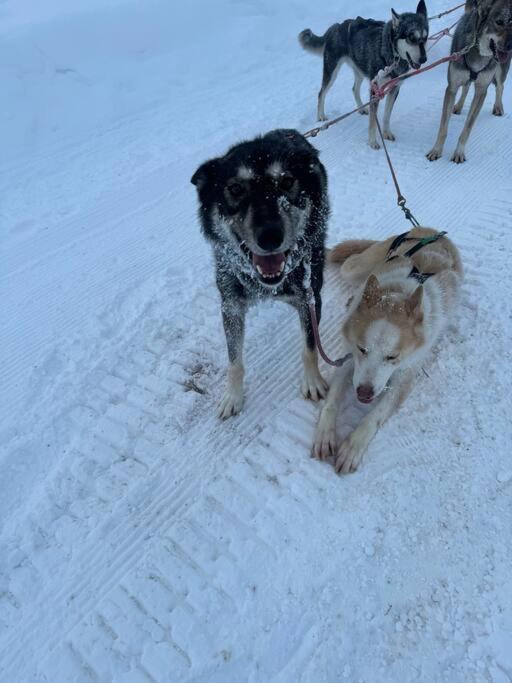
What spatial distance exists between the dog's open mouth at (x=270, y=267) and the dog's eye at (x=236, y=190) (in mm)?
296

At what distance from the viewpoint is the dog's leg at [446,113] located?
4.91 metres

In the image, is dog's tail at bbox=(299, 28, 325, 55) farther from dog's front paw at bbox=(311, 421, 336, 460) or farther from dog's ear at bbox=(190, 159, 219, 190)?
dog's front paw at bbox=(311, 421, 336, 460)

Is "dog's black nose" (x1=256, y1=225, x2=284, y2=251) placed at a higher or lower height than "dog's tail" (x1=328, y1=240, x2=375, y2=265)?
higher

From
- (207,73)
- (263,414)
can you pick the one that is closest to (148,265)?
(263,414)

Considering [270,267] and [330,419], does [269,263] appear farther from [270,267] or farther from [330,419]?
[330,419]

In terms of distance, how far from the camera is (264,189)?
2.05 m

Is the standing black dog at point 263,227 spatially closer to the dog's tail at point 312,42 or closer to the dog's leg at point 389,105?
the dog's leg at point 389,105

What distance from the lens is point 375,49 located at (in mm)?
5434

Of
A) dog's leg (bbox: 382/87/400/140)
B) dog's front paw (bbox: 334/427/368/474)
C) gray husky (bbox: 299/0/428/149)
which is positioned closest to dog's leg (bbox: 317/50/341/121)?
gray husky (bbox: 299/0/428/149)

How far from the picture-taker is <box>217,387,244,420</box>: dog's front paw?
2688 mm

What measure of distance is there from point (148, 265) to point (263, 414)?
75.8 inches

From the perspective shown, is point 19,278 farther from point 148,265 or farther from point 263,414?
point 263,414

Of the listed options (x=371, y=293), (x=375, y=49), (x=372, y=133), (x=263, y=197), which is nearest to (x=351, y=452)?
(x=371, y=293)

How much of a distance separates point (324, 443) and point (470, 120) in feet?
14.7
